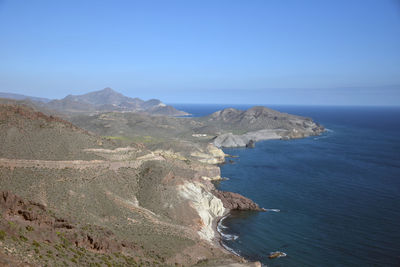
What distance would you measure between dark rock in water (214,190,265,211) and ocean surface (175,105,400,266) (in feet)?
6.71

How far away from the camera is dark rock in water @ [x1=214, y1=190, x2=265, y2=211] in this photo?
178 feet

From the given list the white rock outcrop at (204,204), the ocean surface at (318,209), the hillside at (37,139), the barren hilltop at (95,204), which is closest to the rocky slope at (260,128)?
the ocean surface at (318,209)

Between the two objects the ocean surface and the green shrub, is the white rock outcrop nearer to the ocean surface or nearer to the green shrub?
the ocean surface

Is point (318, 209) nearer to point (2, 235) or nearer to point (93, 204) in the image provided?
point (93, 204)

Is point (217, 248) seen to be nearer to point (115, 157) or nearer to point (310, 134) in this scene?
point (115, 157)

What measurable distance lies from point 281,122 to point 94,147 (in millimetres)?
142723

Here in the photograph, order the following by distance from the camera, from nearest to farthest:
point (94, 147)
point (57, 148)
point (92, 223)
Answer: point (92, 223), point (57, 148), point (94, 147)

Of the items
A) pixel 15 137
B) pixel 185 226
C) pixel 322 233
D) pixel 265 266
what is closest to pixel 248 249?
pixel 265 266

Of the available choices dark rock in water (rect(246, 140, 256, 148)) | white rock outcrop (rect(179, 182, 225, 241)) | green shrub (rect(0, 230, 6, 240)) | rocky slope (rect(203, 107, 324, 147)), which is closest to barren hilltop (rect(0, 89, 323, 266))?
green shrub (rect(0, 230, 6, 240))

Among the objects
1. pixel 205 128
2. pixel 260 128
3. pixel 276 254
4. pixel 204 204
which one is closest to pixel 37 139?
pixel 204 204

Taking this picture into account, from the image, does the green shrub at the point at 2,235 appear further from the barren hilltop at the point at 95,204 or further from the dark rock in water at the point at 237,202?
the dark rock in water at the point at 237,202

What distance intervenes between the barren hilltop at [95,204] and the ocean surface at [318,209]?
17.8 feet

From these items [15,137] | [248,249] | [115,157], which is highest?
[15,137]

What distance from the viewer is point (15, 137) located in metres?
42.2
